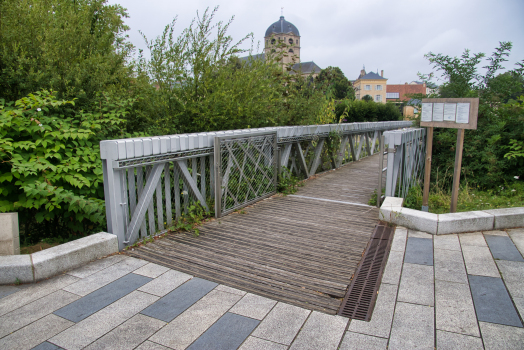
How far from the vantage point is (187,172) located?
15.0 ft

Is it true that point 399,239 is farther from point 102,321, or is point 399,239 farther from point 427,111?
point 102,321

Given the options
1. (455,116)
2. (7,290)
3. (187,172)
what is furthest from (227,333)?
(455,116)

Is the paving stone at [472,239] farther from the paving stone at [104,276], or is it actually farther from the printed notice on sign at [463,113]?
the paving stone at [104,276]

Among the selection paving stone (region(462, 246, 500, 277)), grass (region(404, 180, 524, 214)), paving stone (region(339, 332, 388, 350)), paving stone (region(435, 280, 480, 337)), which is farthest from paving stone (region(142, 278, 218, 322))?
grass (region(404, 180, 524, 214))

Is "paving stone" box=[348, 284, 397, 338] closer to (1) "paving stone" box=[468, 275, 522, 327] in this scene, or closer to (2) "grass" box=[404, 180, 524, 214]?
(1) "paving stone" box=[468, 275, 522, 327]

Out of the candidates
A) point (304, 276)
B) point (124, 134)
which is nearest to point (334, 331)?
point (304, 276)

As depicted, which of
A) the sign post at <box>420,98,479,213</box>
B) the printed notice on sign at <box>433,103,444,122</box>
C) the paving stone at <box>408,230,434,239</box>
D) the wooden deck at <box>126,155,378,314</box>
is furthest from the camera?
the printed notice on sign at <box>433,103,444,122</box>

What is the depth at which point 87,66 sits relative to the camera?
16.4ft

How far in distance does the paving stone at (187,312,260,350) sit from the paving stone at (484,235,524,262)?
270cm

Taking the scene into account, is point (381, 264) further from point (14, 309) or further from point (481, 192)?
point (481, 192)

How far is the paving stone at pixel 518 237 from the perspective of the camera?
3.89m

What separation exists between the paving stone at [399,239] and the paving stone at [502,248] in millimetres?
856

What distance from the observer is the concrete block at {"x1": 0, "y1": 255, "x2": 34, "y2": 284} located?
3059 millimetres

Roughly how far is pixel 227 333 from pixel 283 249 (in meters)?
1.58
